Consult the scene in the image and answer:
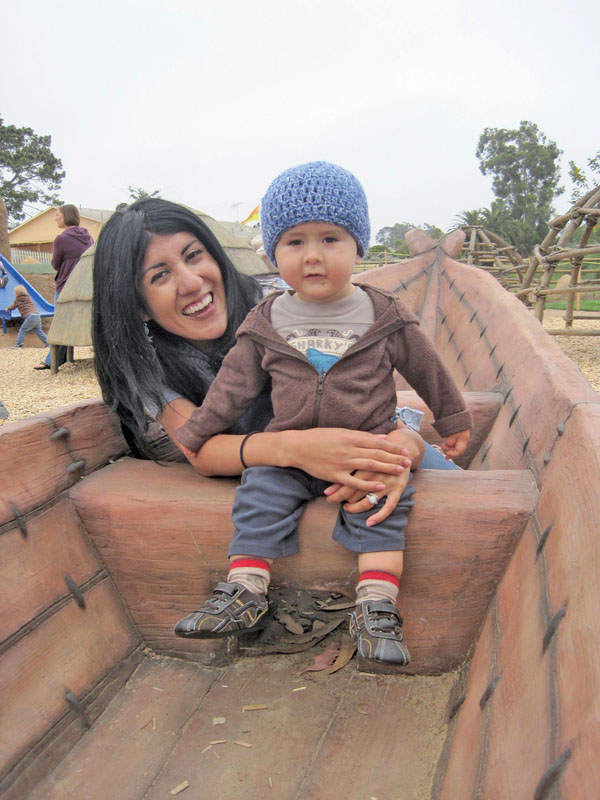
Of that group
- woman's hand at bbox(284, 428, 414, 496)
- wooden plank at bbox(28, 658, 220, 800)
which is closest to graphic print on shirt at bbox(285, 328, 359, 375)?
woman's hand at bbox(284, 428, 414, 496)

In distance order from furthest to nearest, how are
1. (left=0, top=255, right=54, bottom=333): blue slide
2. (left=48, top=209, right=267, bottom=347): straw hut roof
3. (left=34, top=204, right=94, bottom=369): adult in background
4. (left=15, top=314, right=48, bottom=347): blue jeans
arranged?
1. (left=0, top=255, right=54, bottom=333): blue slide
2. (left=15, top=314, right=48, bottom=347): blue jeans
3. (left=34, top=204, right=94, bottom=369): adult in background
4. (left=48, top=209, right=267, bottom=347): straw hut roof

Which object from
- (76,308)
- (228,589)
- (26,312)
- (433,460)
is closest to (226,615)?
(228,589)

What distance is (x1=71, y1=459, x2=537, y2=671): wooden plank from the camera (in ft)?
3.82

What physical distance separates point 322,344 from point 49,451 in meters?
0.62

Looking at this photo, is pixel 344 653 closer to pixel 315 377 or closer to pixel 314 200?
pixel 315 377

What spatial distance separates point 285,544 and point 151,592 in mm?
360

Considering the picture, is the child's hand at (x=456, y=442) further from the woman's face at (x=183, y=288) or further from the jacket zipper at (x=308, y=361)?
the woman's face at (x=183, y=288)

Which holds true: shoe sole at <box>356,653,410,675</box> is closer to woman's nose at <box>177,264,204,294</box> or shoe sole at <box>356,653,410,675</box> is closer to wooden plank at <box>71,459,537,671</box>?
wooden plank at <box>71,459,537,671</box>

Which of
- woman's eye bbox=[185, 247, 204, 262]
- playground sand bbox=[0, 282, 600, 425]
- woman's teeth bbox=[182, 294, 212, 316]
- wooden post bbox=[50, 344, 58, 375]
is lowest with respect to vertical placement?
playground sand bbox=[0, 282, 600, 425]

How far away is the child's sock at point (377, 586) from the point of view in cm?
109

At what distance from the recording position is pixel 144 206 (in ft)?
5.15

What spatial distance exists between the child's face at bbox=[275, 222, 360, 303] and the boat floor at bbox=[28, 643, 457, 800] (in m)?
0.78

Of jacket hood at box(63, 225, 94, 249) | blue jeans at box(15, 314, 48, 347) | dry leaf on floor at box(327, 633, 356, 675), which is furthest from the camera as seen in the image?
blue jeans at box(15, 314, 48, 347)

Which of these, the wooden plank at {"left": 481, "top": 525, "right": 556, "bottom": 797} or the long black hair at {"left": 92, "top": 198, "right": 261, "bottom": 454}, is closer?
the wooden plank at {"left": 481, "top": 525, "right": 556, "bottom": 797}
